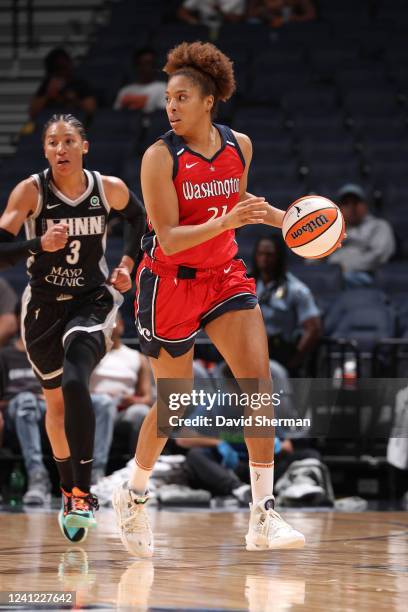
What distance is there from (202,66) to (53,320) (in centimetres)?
128

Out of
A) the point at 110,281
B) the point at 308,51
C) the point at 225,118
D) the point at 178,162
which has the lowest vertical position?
the point at 110,281

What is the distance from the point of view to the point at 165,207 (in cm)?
383

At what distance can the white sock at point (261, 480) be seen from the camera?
3859mm

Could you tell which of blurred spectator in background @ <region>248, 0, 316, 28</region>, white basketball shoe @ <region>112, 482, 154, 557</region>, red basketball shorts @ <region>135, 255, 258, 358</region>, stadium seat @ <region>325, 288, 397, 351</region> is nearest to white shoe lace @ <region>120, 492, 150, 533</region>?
white basketball shoe @ <region>112, 482, 154, 557</region>

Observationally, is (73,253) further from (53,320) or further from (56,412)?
(56,412)

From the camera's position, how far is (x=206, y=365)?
25.2ft

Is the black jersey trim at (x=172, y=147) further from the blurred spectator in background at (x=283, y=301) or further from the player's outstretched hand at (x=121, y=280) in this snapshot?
the blurred spectator in background at (x=283, y=301)

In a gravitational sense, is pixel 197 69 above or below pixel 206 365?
above

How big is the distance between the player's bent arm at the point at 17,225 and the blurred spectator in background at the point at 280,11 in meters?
7.71

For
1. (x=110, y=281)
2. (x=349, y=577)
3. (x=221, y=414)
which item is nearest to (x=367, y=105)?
(x=221, y=414)

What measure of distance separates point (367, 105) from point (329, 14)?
1954 millimetres

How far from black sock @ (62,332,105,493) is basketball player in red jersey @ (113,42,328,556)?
0.33 metres

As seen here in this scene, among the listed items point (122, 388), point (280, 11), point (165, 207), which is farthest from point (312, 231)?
point (280, 11)

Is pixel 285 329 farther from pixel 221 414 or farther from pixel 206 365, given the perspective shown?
pixel 221 414
